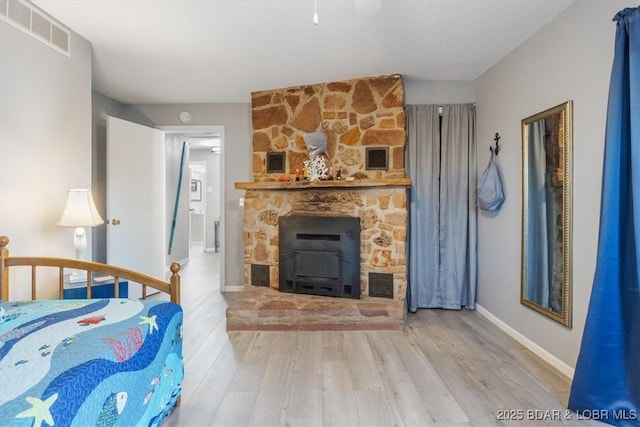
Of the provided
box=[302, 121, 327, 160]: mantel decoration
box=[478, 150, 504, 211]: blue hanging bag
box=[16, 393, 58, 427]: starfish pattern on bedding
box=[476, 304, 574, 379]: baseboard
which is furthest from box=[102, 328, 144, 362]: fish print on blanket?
box=[478, 150, 504, 211]: blue hanging bag

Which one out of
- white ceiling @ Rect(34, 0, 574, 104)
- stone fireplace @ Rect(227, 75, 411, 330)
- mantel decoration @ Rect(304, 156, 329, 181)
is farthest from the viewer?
mantel decoration @ Rect(304, 156, 329, 181)

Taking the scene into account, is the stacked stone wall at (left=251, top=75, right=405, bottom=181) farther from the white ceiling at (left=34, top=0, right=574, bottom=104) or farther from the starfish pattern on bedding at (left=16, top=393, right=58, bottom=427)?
the starfish pattern on bedding at (left=16, top=393, right=58, bottom=427)

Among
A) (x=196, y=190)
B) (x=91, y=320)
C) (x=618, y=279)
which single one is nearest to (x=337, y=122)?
(x=618, y=279)

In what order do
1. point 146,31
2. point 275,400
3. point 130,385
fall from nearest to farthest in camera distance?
point 130,385
point 275,400
point 146,31

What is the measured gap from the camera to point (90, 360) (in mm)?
1113

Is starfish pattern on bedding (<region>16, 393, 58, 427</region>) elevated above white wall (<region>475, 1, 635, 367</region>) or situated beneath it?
situated beneath

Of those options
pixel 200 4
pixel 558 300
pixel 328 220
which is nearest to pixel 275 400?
pixel 328 220

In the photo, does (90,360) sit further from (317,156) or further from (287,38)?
(317,156)

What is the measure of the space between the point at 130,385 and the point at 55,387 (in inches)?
12.5

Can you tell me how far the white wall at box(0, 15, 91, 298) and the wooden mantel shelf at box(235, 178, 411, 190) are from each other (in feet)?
4.94

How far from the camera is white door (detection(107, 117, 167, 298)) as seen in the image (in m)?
3.46

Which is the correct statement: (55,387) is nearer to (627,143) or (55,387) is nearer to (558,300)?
(627,143)

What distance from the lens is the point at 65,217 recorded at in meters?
2.25

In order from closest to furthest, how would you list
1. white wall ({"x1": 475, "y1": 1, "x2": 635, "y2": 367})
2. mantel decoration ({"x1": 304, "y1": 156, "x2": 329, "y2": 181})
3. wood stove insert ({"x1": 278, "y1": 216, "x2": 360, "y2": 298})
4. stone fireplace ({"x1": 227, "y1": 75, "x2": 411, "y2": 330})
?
white wall ({"x1": 475, "y1": 1, "x2": 635, "y2": 367}) → stone fireplace ({"x1": 227, "y1": 75, "x2": 411, "y2": 330}) → wood stove insert ({"x1": 278, "y1": 216, "x2": 360, "y2": 298}) → mantel decoration ({"x1": 304, "y1": 156, "x2": 329, "y2": 181})
